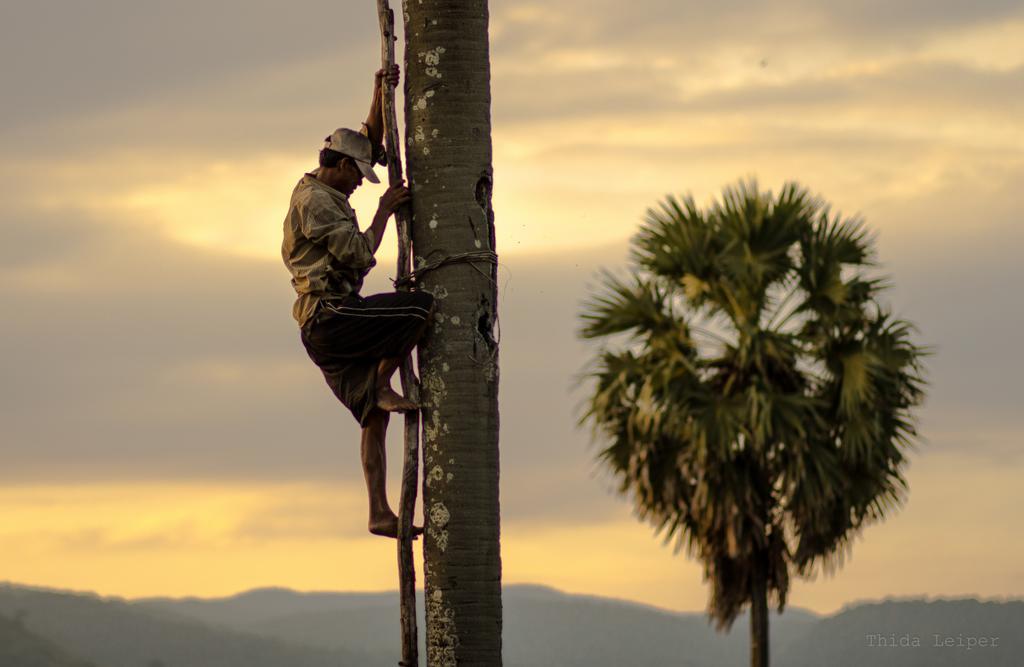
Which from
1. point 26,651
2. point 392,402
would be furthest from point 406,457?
point 26,651

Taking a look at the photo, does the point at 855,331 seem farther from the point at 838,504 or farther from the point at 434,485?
the point at 434,485

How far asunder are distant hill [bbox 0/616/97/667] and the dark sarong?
16977 cm

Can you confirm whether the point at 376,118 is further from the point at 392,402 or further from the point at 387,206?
the point at 392,402

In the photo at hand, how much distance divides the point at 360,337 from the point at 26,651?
179102mm

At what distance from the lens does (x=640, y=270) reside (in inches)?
1003

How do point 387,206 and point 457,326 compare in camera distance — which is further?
point 387,206

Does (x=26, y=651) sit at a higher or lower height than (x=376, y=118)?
lower

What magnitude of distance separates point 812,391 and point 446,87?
1449cm

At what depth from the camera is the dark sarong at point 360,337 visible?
34.9 feet

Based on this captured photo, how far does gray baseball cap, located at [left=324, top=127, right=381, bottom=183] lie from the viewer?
11164 millimetres

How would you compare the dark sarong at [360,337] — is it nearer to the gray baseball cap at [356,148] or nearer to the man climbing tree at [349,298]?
the man climbing tree at [349,298]

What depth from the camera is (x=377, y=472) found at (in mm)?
11078

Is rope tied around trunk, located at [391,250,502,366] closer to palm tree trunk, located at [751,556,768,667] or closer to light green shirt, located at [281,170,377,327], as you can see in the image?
light green shirt, located at [281,170,377,327]

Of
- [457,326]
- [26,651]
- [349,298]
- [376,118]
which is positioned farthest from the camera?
[26,651]
